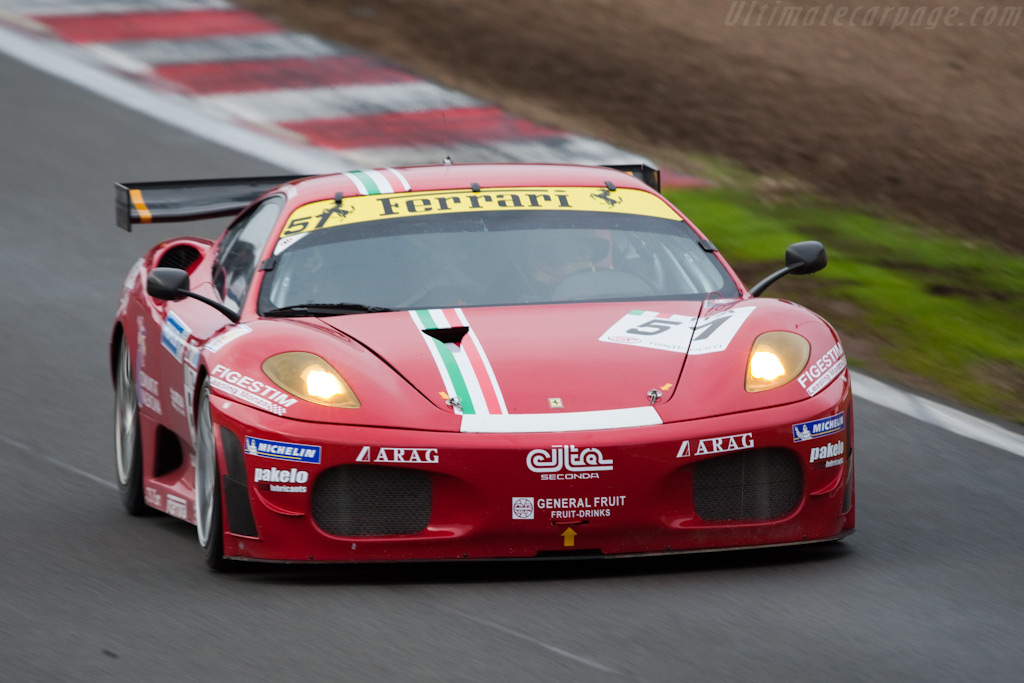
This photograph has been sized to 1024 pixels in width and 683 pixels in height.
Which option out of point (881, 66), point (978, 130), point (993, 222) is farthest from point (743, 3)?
point (993, 222)

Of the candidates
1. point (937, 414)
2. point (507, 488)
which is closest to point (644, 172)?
point (937, 414)

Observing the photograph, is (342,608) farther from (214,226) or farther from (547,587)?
(214,226)

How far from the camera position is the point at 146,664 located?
4.43 meters

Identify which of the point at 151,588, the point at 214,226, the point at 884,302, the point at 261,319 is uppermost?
the point at 261,319

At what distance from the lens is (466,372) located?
5.30 metres

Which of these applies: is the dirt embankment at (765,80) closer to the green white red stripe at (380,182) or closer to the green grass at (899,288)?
the green grass at (899,288)

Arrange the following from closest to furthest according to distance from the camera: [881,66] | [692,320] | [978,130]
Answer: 1. [692,320]
2. [978,130]
3. [881,66]

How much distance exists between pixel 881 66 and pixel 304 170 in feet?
18.1

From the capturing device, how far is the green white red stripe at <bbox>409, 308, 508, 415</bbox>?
17.0 ft

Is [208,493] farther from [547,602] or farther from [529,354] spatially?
[547,602]

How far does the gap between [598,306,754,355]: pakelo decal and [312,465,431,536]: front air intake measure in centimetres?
81

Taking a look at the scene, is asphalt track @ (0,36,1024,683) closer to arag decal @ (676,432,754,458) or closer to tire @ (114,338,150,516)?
tire @ (114,338,150,516)

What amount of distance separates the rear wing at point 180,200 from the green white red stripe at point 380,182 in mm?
853

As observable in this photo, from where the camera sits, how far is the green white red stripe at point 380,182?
6609 mm
